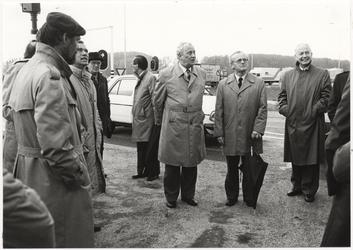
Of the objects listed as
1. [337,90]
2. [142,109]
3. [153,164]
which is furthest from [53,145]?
[142,109]

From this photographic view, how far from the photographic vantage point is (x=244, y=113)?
194 inches

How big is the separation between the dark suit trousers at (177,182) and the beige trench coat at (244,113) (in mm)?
511

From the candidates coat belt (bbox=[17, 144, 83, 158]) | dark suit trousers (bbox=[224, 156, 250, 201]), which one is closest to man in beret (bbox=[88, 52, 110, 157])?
dark suit trousers (bbox=[224, 156, 250, 201])

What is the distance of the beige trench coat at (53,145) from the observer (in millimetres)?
2441

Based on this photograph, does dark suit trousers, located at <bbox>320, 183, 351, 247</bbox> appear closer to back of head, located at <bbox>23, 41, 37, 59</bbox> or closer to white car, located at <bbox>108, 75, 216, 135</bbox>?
back of head, located at <bbox>23, 41, 37, 59</bbox>

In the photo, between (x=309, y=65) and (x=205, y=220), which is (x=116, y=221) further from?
(x=309, y=65)

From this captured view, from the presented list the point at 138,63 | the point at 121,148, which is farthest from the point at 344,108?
the point at 121,148

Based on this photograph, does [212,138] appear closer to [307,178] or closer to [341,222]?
[307,178]

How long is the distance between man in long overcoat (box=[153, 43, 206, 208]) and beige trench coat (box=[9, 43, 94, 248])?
7.37 feet

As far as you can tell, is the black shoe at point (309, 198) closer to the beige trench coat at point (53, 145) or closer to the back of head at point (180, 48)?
the back of head at point (180, 48)

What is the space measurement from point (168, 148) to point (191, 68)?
0.97 meters

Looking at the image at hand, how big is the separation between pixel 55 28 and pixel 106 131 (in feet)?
12.3

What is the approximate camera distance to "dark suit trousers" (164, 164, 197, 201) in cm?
500

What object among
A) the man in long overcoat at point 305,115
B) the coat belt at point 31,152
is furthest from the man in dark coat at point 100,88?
the coat belt at point 31,152
